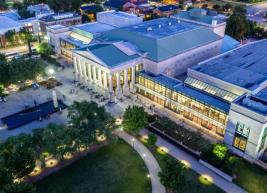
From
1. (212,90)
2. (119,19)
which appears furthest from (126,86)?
(119,19)

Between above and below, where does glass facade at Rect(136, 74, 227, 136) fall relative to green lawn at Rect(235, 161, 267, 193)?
above

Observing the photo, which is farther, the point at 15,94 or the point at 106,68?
the point at 15,94

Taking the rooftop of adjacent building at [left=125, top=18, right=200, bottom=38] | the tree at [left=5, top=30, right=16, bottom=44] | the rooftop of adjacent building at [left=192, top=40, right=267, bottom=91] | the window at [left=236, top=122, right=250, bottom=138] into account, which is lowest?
the window at [left=236, top=122, right=250, bottom=138]

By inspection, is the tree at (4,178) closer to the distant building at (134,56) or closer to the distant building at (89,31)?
the distant building at (134,56)

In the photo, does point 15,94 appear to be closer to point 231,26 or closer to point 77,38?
point 77,38

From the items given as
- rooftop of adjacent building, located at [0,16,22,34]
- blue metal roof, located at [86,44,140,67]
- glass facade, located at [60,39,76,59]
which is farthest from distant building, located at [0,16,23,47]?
blue metal roof, located at [86,44,140,67]

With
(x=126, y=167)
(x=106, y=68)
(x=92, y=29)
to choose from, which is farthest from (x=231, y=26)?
(x=126, y=167)

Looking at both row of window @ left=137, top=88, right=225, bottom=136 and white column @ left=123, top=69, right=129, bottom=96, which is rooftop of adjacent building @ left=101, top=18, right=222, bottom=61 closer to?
white column @ left=123, top=69, right=129, bottom=96
